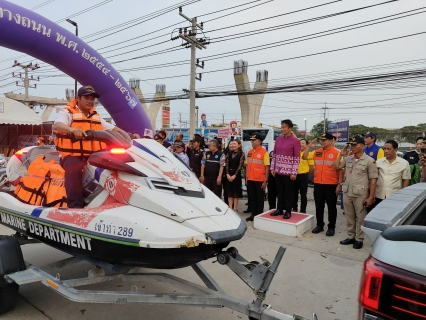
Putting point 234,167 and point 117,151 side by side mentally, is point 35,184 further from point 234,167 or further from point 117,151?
point 234,167

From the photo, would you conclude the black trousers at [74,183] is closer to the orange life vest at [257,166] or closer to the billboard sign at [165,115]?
the orange life vest at [257,166]

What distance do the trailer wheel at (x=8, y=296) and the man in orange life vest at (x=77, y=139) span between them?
2.83 feet

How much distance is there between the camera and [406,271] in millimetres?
1058

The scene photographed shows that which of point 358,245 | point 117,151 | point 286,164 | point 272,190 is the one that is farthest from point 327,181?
point 117,151

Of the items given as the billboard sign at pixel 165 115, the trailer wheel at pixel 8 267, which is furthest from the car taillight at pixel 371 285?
the billboard sign at pixel 165 115

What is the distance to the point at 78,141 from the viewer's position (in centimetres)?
303

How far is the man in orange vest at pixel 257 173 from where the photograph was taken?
6211mm

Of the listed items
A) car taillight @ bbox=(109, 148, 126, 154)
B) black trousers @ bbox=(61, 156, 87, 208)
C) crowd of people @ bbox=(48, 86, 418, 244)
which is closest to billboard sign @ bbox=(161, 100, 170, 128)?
crowd of people @ bbox=(48, 86, 418, 244)

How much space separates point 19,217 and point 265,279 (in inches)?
92.3

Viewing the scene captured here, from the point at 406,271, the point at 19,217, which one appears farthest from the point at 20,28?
the point at 406,271

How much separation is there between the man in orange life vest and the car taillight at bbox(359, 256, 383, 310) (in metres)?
2.42

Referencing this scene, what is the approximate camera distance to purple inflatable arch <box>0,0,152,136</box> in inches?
210

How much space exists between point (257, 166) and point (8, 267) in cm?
446

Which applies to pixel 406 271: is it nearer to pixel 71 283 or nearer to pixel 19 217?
pixel 71 283
